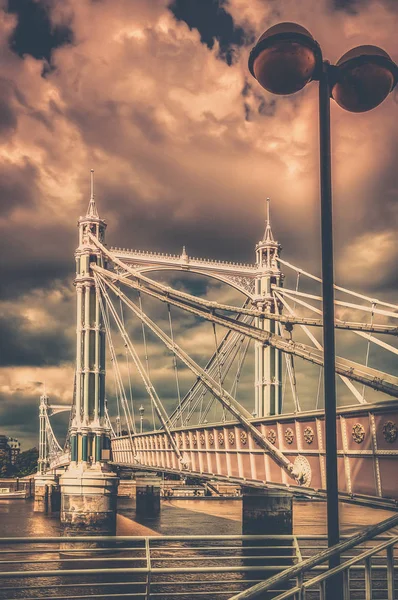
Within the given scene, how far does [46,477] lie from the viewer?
2837 inches

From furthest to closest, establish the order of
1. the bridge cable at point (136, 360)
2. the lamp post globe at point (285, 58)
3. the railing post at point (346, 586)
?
the bridge cable at point (136, 360) → the lamp post globe at point (285, 58) → the railing post at point (346, 586)

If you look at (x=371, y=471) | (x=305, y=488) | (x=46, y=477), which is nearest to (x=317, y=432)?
(x=305, y=488)

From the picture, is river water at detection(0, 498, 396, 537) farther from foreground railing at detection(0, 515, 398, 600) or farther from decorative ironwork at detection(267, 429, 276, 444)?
decorative ironwork at detection(267, 429, 276, 444)

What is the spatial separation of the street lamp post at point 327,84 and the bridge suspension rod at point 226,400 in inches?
678

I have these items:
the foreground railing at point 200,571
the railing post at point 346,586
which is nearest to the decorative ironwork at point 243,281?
the foreground railing at point 200,571

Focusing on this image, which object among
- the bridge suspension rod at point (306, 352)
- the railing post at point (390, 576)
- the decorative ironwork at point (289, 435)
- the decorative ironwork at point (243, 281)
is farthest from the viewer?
the decorative ironwork at point (243, 281)

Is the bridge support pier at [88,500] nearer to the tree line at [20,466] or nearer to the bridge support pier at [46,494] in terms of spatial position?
the bridge support pier at [46,494]

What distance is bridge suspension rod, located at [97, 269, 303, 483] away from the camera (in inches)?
998

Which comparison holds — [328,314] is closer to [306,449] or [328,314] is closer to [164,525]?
[306,449]

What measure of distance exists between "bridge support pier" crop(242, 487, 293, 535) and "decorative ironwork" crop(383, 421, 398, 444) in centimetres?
2574

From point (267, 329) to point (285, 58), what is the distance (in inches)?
1456

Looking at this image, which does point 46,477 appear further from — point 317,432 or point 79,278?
point 317,432

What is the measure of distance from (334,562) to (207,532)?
4665cm

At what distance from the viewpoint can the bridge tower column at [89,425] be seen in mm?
41250
